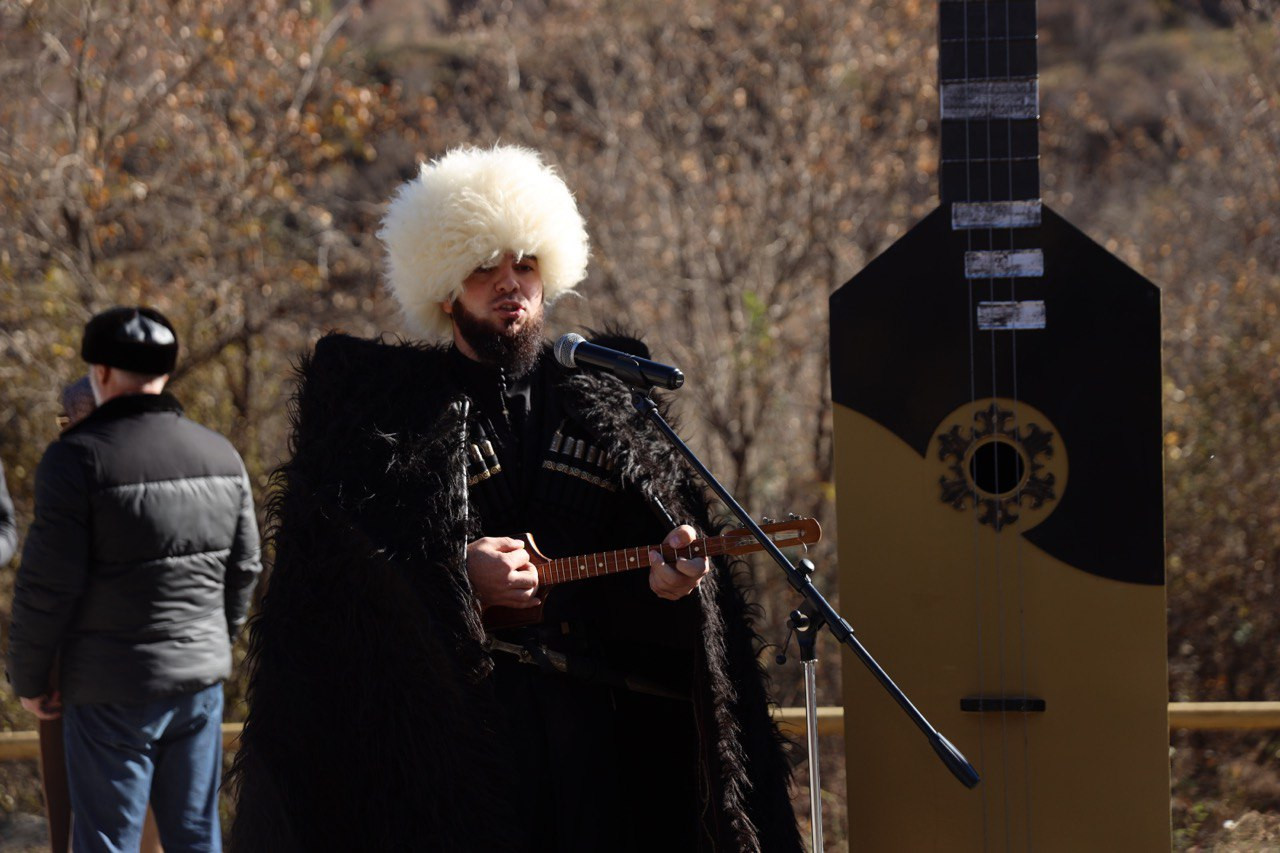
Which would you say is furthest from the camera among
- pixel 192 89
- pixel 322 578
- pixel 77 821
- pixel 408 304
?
pixel 192 89

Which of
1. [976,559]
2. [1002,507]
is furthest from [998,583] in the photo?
[1002,507]

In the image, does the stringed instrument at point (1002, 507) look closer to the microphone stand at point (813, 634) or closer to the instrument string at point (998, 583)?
the instrument string at point (998, 583)

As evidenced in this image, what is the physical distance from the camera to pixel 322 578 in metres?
3.18

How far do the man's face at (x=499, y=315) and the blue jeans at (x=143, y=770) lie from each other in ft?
5.07

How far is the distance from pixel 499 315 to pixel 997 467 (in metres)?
1.35

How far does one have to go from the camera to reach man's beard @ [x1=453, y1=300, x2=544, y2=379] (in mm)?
3381

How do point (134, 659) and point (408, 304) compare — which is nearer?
point (408, 304)

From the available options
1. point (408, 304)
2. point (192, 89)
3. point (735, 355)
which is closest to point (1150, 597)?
point (408, 304)

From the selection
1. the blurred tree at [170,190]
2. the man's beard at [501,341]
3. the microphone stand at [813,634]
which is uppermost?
the blurred tree at [170,190]

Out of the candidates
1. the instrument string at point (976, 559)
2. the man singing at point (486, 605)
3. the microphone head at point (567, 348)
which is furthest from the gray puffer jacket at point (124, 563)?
the instrument string at point (976, 559)

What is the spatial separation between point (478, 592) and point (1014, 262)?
161cm

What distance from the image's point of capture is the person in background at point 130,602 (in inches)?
156

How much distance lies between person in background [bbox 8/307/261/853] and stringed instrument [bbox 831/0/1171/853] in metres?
1.89

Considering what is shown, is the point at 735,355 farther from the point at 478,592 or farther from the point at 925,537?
the point at 478,592
